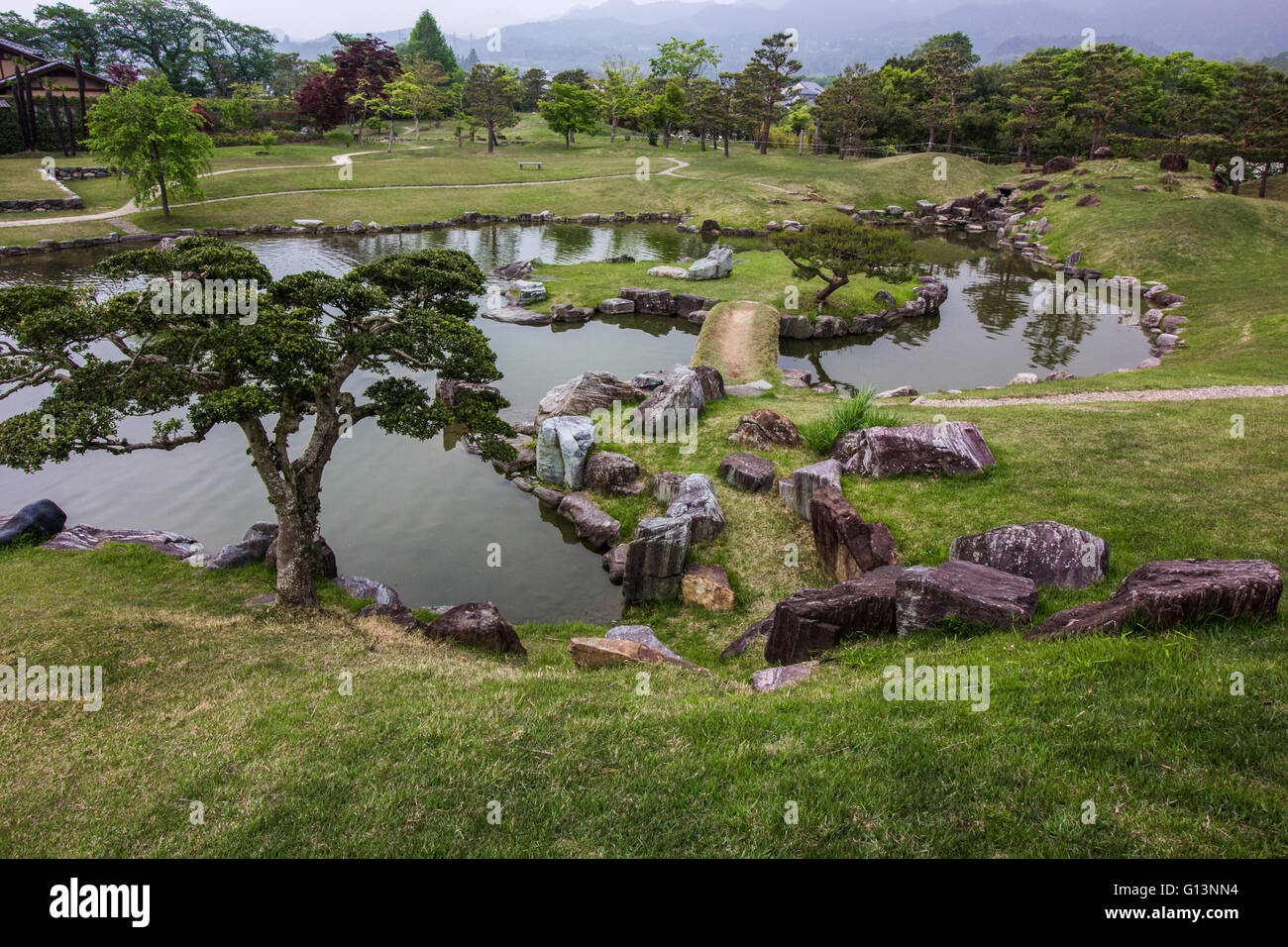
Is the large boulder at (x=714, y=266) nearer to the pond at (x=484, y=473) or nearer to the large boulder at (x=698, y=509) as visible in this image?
the pond at (x=484, y=473)

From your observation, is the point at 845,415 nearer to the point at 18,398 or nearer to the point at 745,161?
the point at 18,398

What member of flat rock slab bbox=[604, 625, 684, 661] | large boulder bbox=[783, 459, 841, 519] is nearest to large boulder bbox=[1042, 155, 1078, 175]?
large boulder bbox=[783, 459, 841, 519]

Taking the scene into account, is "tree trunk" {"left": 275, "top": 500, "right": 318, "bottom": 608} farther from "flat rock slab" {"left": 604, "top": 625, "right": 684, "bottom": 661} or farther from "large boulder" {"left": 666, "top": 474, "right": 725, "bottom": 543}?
"large boulder" {"left": 666, "top": 474, "right": 725, "bottom": 543}

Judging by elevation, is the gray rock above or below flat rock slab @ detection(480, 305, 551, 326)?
below

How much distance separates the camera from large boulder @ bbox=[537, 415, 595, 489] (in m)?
22.2

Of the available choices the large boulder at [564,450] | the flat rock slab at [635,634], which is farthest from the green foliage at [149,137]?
the flat rock slab at [635,634]

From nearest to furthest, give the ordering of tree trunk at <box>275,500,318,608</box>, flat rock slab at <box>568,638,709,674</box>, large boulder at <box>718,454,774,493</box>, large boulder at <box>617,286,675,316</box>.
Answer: flat rock slab at <box>568,638,709,674</box>
tree trunk at <box>275,500,318,608</box>
large boulder at <box>718,454,774,493</box>
large boulder at <box>617,286,675,316</box>

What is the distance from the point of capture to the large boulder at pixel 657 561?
1694 centimetres

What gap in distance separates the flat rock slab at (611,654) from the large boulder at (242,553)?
9.61 metres

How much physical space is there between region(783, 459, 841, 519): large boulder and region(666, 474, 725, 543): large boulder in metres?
1.98

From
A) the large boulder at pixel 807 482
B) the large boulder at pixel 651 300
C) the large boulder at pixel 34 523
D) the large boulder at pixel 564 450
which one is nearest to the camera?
the large boulder at pixel 34 523

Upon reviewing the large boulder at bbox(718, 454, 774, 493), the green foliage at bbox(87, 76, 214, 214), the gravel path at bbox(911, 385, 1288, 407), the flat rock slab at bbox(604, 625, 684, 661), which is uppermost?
the green foliage at bbox(87, 76, 214, 214)

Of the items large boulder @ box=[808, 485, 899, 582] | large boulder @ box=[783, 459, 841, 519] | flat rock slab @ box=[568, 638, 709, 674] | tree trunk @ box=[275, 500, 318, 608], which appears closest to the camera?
flat rock slab @ box=[568, 638, 709, 674]

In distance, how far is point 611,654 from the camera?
485 inches
